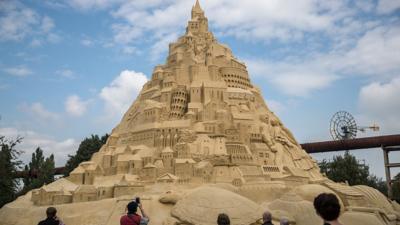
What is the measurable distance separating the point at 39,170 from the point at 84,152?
27.6ft

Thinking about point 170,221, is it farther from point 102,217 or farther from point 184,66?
point 184,66

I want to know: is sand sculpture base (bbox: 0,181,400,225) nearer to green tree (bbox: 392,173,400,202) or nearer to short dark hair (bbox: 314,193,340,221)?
green tree (bbox: 392,173,400,202)

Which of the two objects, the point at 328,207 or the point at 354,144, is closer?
the point at 328,207

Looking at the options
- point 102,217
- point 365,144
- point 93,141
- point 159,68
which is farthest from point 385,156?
point 93,141

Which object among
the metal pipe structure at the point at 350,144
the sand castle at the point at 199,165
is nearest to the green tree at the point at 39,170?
the metal pipe structure at the point at 350,144

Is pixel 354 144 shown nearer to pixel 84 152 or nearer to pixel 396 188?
pixel 396 188

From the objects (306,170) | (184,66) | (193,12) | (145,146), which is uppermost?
(193,12)

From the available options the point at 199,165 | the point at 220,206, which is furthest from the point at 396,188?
the point at 220,206

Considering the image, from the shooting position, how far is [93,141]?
76.1 metres

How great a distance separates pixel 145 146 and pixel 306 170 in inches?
919

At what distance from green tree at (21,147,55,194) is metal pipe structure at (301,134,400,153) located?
4681 centimetres

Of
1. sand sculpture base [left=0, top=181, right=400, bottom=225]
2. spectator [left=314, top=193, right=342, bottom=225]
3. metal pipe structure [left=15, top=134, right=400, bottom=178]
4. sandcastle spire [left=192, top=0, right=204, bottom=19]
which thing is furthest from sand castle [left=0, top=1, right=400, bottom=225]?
spectator [left=314, top=193, right=342, bottom=225]

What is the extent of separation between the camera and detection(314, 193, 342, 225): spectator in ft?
19.5

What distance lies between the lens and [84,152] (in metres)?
73.9
